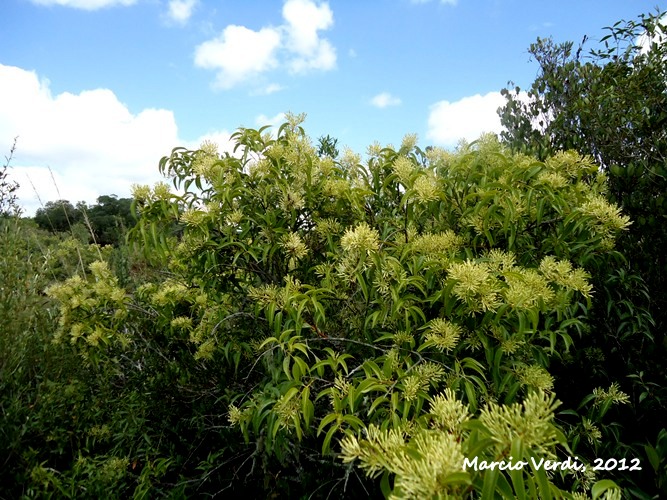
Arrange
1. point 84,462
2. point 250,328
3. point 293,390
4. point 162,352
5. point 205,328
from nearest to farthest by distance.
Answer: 1. point 293,390
2. point 84,462
3. point 250,328
4. point 205,328
5. point 162,352

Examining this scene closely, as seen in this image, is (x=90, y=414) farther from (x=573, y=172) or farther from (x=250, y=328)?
(x=573, y=172)

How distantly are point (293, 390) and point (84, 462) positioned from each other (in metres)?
1.49

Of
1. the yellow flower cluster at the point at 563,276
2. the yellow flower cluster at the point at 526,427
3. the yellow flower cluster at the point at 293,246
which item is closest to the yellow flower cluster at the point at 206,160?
the yellow flower cluster at the point at 293,246

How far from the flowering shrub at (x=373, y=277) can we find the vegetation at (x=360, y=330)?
0.04 ft

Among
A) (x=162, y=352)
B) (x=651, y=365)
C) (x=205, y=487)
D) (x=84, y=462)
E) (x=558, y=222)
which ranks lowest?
(x=205, y=487)

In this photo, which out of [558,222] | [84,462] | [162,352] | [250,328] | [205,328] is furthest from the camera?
[162,352]

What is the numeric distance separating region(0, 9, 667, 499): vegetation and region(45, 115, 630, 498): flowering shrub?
0.5 inches

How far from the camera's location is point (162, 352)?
9.80ft

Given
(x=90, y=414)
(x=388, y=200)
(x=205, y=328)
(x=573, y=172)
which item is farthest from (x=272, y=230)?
(x=90, y=414)

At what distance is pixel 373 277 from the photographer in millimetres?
1701

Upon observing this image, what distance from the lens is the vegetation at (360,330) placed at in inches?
54.9

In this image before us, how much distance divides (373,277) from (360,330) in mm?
433

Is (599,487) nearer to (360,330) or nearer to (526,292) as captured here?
(526,292)

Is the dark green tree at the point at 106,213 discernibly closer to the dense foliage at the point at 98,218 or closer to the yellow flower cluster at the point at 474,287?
the dense foliage at the point at 98,218
